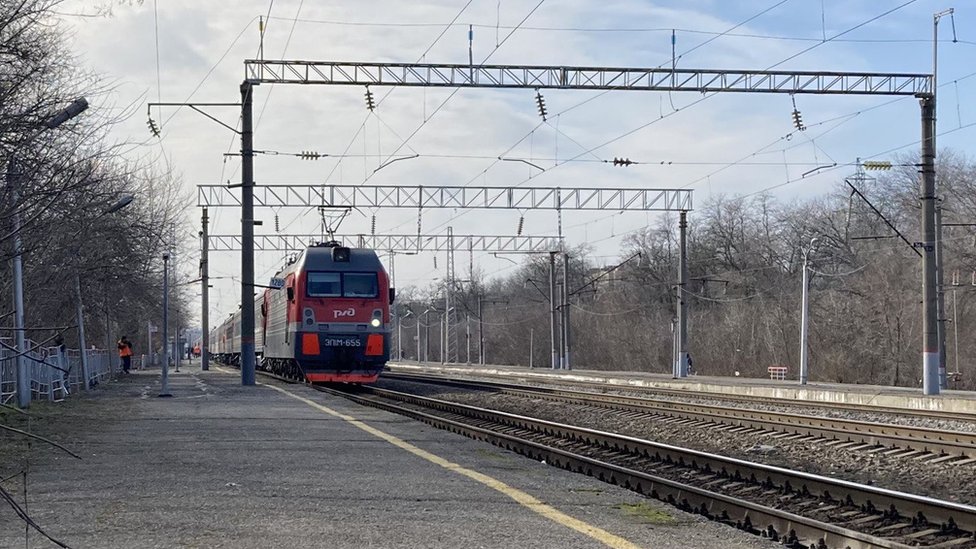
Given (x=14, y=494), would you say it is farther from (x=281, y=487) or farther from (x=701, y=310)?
(x=701, y=310)

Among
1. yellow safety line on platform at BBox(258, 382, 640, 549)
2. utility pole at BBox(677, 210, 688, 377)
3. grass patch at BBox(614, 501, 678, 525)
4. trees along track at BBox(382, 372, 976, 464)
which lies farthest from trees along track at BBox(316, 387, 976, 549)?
utility pole at BBox(677, 210, 688, 377)

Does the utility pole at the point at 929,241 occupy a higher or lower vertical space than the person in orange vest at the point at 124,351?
higher

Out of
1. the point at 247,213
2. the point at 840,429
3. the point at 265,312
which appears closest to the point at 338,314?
the point at 247,213

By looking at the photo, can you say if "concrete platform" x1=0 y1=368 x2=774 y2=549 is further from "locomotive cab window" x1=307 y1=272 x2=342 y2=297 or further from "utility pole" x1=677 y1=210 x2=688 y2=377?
"utility pole" x1=677 y1=210 x2=688 y2=377

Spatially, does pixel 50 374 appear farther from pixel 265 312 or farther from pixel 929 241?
pixel 929 241

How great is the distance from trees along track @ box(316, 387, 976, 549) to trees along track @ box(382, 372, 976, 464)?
3347 millimetres

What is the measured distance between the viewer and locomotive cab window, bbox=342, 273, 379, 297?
29.4m

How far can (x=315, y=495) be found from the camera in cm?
967

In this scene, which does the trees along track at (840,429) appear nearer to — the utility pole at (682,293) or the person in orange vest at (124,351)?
the utility pole at (682,293)

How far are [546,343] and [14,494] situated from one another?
80.4 meters

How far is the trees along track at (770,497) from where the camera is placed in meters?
8.42

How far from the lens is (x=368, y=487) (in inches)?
404

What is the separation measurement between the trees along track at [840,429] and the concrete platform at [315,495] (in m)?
5.14

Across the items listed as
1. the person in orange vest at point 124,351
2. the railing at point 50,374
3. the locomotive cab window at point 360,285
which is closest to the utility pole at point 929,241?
the locomotive cab window at point 360,285
